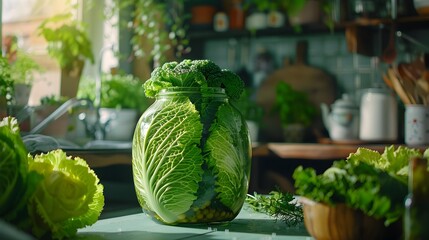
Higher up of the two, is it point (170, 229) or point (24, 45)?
point (24, 45)

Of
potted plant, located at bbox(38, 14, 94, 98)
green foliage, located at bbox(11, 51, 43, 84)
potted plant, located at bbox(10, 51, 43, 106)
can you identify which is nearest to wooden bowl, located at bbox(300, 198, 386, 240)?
potted plant, located at bbox(10, 51, 43, 106)

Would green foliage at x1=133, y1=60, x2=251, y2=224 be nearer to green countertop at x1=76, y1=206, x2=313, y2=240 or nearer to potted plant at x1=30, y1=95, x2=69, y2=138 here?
green countertop at x1=76, y1=206, x2=313, y2=240

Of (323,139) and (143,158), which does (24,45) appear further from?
(143,158)

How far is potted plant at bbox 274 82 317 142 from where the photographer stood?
10.5 feet

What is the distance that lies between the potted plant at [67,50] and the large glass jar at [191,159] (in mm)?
1808

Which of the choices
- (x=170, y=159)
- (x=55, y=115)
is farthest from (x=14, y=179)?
(x=55, y=115)

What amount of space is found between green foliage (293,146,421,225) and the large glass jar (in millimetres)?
220

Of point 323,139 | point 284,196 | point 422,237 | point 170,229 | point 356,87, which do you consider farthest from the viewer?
point 356,87

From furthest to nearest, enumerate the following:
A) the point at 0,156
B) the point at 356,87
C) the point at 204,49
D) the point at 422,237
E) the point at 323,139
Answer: the point at 204,49, the point at 356,87, the point at 323,139, the point at 0,156, the point at 422,237

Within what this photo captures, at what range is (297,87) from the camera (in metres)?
3.35

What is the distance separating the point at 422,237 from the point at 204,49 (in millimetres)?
3141

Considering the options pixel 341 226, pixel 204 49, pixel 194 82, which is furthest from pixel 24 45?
pixel 341 226

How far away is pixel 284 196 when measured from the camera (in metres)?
1.03

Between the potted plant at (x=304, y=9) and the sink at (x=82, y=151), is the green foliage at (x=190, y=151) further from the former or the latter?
the potted plant at (x=304, y=9)
